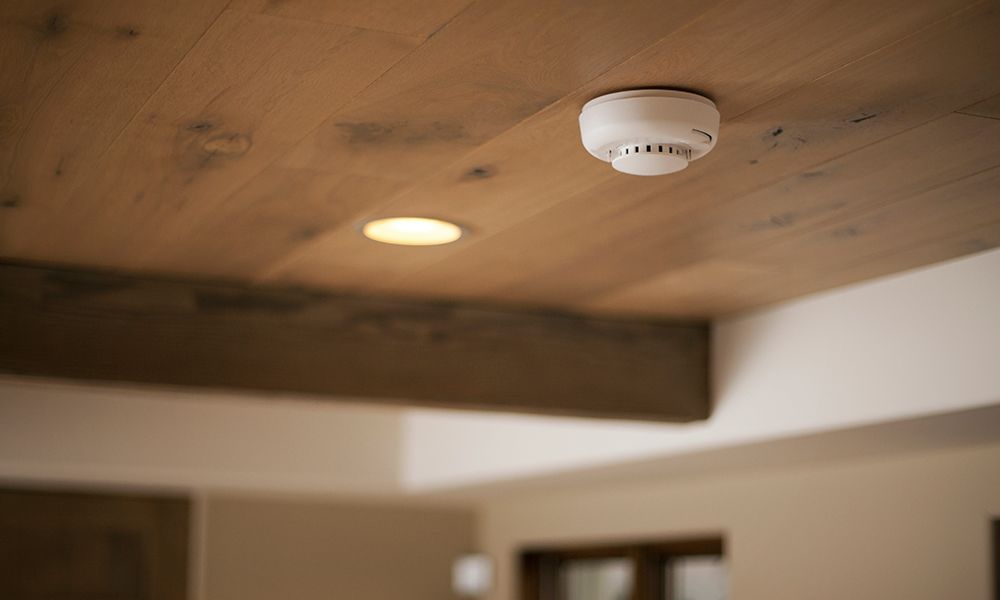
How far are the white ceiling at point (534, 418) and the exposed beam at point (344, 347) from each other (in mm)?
100

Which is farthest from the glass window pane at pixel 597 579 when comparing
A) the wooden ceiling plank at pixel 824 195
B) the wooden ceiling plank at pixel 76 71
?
the wooden ceiling plank at pixel 76 71

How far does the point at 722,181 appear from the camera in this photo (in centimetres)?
232

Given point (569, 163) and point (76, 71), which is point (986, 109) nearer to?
point (569, 163)

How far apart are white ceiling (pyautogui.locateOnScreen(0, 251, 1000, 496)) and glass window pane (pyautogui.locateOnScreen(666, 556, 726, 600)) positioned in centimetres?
92

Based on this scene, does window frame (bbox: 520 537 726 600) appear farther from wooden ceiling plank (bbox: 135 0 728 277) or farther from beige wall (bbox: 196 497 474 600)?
wooden ceiling plank (bbox: 135 0 728 277)

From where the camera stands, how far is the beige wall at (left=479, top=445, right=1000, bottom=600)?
4.01m

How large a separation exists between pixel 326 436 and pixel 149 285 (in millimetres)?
2850

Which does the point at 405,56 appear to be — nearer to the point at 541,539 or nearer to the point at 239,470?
the point at 239,470

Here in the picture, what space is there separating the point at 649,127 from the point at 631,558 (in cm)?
412

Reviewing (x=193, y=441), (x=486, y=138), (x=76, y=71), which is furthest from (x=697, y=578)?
(x=76, y=71)

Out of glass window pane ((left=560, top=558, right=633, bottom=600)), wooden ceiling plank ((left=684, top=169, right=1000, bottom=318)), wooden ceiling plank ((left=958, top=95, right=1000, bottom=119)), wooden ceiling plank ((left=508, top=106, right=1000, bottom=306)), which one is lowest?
glass window pane ((left=560, top=558, right=633, bottom=600))

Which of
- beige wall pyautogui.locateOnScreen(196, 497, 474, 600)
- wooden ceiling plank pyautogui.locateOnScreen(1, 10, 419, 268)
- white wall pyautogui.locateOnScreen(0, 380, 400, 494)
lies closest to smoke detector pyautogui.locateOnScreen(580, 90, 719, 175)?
wooden ceiling plank pyautogui.locateOnScreen(1, 10, 419, 268)

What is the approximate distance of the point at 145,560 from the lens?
598 cm

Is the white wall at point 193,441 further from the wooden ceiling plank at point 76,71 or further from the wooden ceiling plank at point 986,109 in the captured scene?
the wooden ceiling plank at point 986,109
